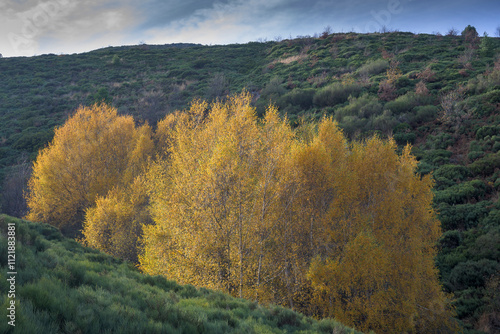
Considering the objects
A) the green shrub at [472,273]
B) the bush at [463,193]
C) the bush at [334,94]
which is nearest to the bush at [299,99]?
the bush at [334,94]

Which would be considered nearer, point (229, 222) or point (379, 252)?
point (379, 252)

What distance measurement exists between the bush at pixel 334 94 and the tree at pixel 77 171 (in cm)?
2463

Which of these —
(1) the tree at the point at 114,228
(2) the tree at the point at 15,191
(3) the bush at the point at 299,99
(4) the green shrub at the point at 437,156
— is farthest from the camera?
(3) the bush at the point at 299,99

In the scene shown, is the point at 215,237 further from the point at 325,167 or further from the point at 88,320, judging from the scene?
the point at 88,320

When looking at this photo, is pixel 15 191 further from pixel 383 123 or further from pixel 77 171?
pixel 383 123

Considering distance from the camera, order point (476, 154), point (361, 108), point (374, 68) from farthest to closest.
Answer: point (374, 68), point (361, 108), point (476, 154)

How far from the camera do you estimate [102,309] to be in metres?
4.34

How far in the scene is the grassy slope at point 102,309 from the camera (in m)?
3.65

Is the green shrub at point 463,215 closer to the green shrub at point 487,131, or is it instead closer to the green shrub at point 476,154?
the green shrub at point 476,154

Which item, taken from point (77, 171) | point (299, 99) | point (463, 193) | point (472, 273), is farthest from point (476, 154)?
point (77, 171)

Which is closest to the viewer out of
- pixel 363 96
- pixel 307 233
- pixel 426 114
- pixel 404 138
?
pixel 307 233

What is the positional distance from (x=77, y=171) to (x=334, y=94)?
31.6 metres

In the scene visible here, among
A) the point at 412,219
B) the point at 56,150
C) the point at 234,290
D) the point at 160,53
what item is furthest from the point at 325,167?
the point at 160,53

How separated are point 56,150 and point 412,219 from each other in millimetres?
27639
